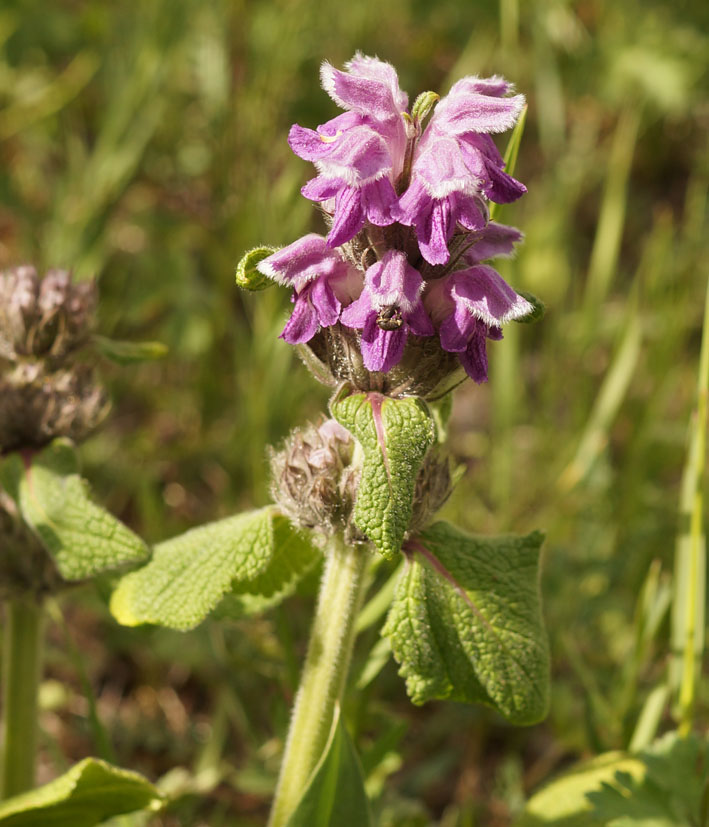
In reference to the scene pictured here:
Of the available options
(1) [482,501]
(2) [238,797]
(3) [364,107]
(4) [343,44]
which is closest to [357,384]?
(3) [364,107]

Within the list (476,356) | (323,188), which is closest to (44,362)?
(323,188)

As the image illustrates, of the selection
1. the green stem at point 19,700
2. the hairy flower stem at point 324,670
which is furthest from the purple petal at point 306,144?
the green stem at point 19,700

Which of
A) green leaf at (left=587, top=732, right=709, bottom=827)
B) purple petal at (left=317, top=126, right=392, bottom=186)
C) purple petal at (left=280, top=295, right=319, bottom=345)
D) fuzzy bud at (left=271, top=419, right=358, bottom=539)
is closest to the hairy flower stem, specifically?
fuzzy bud at (left=271, top=419, right=358, bottom=539)

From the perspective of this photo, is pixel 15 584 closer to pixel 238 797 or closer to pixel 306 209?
pixel 238 797

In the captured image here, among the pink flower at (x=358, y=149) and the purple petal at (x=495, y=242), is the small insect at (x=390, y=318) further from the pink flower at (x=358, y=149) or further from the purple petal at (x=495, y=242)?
the purple petal at (x=495, y=242)

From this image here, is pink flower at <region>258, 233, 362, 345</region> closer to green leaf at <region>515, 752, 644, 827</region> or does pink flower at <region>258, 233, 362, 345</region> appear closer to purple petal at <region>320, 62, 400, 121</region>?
purple petal at <region>320, 62, 400, 121</region>

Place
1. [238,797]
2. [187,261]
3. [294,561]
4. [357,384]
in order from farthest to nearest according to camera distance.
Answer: [187,261] < [238,797] < [294,561] < [357,384]

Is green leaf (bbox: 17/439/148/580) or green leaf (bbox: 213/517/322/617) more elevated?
green leaf (bbox: 17/439/148/580)
